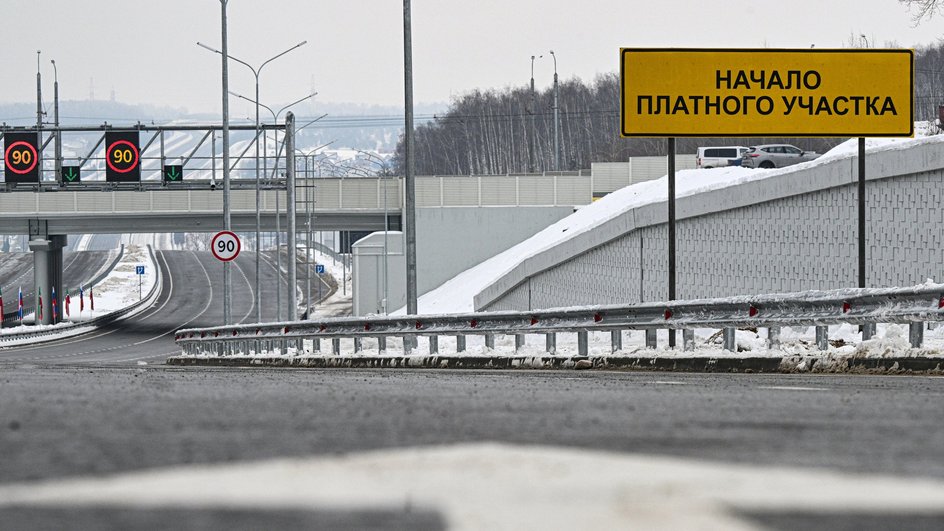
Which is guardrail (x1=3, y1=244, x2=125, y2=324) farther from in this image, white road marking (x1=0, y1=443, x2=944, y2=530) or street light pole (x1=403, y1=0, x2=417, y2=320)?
white road marking (x1=0, y1=443, x2=944, y2=530)

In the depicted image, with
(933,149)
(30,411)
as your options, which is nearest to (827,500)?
(30,411)

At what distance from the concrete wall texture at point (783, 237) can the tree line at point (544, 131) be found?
9170 cm

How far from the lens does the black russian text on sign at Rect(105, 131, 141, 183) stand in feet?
190

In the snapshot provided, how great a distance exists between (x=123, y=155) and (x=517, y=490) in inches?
2187

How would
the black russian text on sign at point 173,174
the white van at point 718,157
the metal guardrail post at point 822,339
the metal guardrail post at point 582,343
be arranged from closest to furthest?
the metal guardrail post at point 822,339 < the metal guardrail post at point 582,343 < the black russian text on sign at point 173,174 < the white van at point 718,157

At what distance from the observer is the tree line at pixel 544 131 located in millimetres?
138250

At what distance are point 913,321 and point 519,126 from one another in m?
142

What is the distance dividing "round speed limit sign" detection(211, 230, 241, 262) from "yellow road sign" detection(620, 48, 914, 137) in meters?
15.7

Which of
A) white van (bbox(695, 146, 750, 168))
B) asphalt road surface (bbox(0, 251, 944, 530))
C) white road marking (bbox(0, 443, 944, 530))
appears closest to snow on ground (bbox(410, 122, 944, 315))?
white van (bbox(695, 146, 750, 168))

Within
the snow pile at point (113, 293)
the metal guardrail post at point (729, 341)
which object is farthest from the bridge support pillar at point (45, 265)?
the metal guardrail post at point (729, 341)

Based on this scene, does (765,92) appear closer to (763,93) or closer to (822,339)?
(763,93)

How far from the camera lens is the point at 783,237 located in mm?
29219

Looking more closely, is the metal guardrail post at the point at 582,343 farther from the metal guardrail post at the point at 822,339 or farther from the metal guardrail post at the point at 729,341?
the metal guardrail post at the point at 822,339

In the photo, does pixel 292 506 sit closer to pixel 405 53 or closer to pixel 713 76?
pixel 713 76
